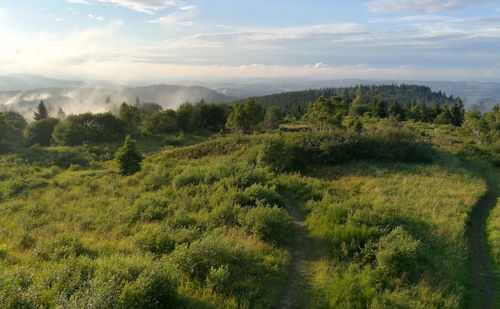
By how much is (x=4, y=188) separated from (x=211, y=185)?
14.5 m

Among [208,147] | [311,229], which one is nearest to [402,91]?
[208,147]

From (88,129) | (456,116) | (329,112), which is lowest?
(88,129)

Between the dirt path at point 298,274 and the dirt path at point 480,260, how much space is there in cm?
428

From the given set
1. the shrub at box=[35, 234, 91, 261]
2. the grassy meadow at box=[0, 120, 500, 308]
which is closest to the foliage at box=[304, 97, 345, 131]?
the grassy meadow at box=[0, 120, 500, 308]

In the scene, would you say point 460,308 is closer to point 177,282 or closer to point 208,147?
point 177,282

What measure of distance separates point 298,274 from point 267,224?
209 cm

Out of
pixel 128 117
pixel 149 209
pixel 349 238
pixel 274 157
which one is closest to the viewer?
pixel 349 238

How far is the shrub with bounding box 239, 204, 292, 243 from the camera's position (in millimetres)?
8969

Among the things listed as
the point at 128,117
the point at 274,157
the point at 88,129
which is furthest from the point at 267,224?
the point at 128,117

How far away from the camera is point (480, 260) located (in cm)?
898

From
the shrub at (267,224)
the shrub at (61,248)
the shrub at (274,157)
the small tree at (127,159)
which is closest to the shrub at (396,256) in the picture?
the shrub at (267,224)

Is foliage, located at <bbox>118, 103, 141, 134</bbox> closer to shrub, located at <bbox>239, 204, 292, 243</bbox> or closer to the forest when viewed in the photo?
the forest

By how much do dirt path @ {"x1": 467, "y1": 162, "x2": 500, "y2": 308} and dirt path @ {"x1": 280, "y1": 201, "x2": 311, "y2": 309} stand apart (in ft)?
14.0

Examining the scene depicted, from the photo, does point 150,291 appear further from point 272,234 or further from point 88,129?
point 88,129
